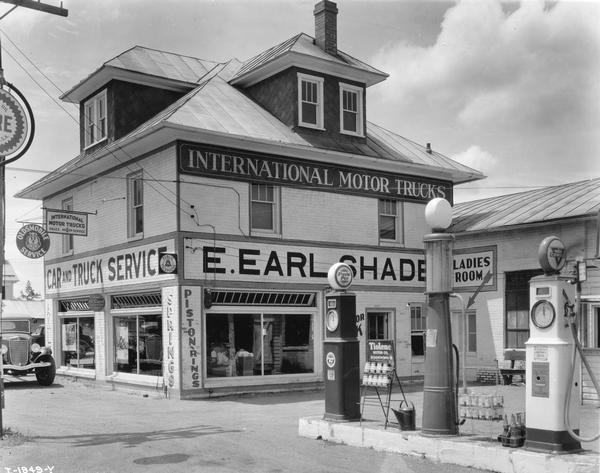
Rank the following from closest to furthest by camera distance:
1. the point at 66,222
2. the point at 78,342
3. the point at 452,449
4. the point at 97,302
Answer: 1. the point at 452,449
2. the point at 66,222
3. the point at 97,302
4. the point at 78,342

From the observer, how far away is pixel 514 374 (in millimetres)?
20594

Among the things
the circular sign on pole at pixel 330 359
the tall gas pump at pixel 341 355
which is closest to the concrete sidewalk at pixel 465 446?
the tall gas pump at pixel 341 355

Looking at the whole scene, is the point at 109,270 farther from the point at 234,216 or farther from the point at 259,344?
the point at 259,344

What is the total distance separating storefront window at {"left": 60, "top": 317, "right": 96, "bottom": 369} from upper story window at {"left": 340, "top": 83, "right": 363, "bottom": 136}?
9.64m

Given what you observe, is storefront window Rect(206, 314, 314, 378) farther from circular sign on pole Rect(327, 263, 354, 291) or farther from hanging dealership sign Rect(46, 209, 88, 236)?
circular sign on pole Rect(327, 263, 354, 291)

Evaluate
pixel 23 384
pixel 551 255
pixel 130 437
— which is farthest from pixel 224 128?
pixel 551 255

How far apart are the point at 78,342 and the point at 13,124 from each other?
42.7ft

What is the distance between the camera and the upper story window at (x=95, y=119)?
2175 centimetres

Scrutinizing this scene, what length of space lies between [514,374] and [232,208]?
9092 millimetres

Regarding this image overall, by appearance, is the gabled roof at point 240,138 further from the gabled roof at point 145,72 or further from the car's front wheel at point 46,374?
the car's front wheel at point 46,374

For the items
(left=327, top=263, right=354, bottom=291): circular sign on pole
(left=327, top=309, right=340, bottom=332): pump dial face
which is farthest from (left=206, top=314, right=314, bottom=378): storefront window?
(left=327, top=263, right=354, bottom=291): circular sign on pole

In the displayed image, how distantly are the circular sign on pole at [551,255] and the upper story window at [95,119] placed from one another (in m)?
15.3

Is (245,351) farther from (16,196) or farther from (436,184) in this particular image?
(16,196)

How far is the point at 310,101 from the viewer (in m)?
21.1
